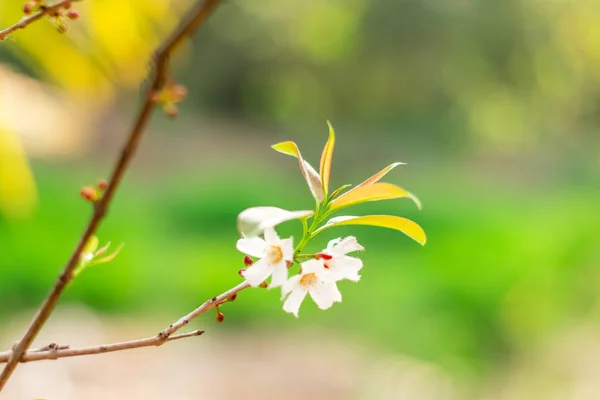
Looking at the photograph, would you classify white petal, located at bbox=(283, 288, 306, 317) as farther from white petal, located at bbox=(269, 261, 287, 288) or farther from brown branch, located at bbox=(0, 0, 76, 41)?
brown branch, located at bbox=(0, 0, 76, 41)

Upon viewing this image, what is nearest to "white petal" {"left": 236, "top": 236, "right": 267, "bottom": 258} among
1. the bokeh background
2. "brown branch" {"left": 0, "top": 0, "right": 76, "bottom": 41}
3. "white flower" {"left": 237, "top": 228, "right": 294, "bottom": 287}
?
"white flower" {"left": 237, "top": 228, "right": 294, "bottom": 287}

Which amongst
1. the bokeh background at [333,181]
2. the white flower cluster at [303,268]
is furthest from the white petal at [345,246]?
the bokeh background at [333,181]

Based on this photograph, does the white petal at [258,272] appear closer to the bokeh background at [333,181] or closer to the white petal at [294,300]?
the white petal at [294,300]

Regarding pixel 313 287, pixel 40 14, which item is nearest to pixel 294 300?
pixel 313 287

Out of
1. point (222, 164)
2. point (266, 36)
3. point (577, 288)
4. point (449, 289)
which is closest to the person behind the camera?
point (449, 289)

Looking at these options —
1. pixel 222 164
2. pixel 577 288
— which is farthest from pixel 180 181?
pixel 577 288

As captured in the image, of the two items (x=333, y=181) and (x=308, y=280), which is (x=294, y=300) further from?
(x=333, y=181)

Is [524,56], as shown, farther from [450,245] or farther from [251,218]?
[251,218]
